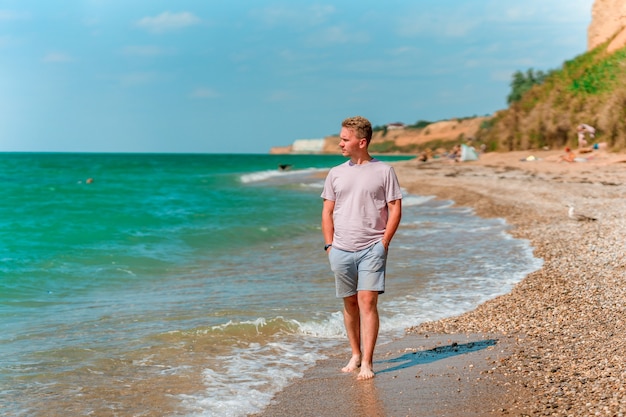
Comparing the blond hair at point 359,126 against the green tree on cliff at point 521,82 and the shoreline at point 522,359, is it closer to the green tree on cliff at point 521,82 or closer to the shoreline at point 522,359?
the shoreline at point 522,359

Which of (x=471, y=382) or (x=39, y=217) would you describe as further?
(x=39, y=217)

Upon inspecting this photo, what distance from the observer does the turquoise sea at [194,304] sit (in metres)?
5.59

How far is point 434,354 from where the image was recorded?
6.11m

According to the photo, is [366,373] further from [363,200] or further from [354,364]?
[363,200]

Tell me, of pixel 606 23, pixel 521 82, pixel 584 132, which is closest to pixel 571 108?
pixel 584 132

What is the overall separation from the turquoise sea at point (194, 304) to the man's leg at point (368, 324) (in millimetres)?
705

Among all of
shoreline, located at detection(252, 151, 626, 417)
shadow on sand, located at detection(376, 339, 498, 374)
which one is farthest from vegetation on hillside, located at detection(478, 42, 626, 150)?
shadow on sand, located at detection(376, 339, 498, 374)

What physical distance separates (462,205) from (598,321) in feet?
51.2

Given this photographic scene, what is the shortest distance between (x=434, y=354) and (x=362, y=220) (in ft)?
5.24

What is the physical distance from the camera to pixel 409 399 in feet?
15.9

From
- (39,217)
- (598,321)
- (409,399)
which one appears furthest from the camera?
(39,217)

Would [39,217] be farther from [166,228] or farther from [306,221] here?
[306,221]

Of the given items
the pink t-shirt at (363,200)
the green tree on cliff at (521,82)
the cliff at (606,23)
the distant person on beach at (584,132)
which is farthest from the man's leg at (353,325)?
the green tree on cliff at (521,82)

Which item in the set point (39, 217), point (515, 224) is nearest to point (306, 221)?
point (515, 224)
